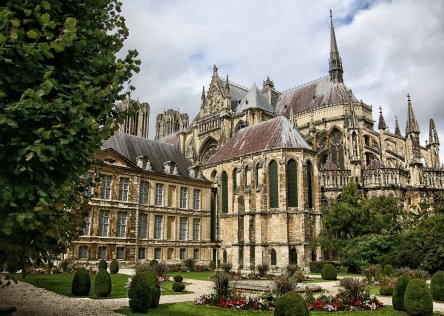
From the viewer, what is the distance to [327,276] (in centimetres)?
2586

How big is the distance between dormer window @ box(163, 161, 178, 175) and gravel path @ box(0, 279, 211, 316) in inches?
761

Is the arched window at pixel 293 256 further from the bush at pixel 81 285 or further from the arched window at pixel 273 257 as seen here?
the bush at pixel 81 285

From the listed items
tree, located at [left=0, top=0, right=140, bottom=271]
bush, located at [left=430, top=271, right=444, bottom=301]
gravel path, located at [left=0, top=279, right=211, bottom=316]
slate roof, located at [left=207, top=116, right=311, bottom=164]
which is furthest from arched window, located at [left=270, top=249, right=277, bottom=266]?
tree, located at [left=0, top=0, right=140, bottom=271]

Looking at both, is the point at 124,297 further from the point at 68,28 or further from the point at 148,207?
the point at 148,207

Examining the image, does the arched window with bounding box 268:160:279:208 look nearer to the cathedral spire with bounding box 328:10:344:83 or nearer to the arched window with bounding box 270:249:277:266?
the arched window with bounding box 270:249:277:266

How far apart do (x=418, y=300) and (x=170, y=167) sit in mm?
27023

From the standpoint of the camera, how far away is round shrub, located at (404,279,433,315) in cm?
1327

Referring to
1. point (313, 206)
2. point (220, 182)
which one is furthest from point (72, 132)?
point (220, 182)

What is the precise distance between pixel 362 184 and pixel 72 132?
40.2 m

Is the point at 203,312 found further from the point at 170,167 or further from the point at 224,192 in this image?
the point at 224,192

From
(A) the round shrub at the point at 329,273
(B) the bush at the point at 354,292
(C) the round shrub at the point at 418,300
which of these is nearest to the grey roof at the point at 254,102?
(A) the round shrub at the point at 329,273

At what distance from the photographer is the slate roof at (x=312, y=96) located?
54688 millimetres

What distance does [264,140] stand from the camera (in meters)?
41.0

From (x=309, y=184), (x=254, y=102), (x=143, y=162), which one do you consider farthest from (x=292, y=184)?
(x=254, y=102)
